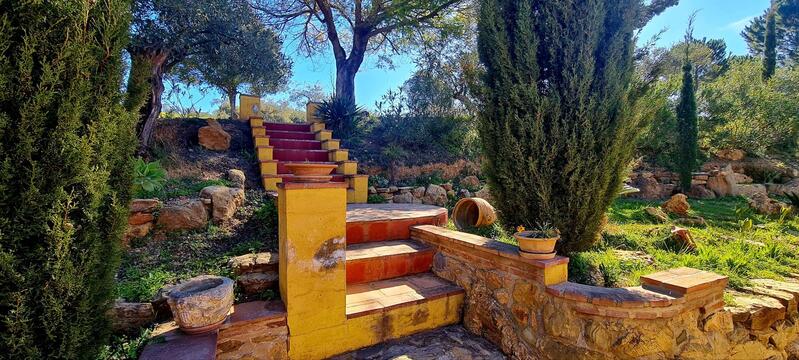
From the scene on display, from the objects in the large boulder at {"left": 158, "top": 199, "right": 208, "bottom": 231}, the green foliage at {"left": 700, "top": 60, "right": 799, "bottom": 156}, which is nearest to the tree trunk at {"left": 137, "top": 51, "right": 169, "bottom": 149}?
the large boulder at {"left": 158, "top": 199, "right": 208, "bottom": 231}

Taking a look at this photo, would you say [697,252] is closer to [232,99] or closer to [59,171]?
[59,171]

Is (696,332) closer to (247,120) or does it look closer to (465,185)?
(465,185)

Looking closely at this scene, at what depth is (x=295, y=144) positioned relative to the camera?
6949 millimetres

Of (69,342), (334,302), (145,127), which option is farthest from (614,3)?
(145,127)

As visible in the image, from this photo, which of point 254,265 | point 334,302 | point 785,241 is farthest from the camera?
point 785,241

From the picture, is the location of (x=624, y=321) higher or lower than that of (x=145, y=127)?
lower

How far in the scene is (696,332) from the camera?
7.74ft

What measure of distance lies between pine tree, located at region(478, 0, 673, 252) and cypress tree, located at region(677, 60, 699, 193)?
23.5 feet

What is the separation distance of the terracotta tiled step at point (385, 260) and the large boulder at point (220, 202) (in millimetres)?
1725

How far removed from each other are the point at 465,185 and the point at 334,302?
5.00m

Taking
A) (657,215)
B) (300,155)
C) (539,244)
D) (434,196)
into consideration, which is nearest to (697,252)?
(657,215)

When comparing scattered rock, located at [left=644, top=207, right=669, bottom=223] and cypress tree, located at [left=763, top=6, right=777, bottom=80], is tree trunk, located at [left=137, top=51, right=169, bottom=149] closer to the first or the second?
scattered rock, located at [left=644, top=207, right=669, bottom=223]

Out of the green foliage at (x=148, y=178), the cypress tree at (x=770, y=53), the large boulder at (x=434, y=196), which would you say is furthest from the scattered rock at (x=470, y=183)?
the cypress tree at (x=770, y=53)

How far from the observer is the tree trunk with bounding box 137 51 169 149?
5.10m
